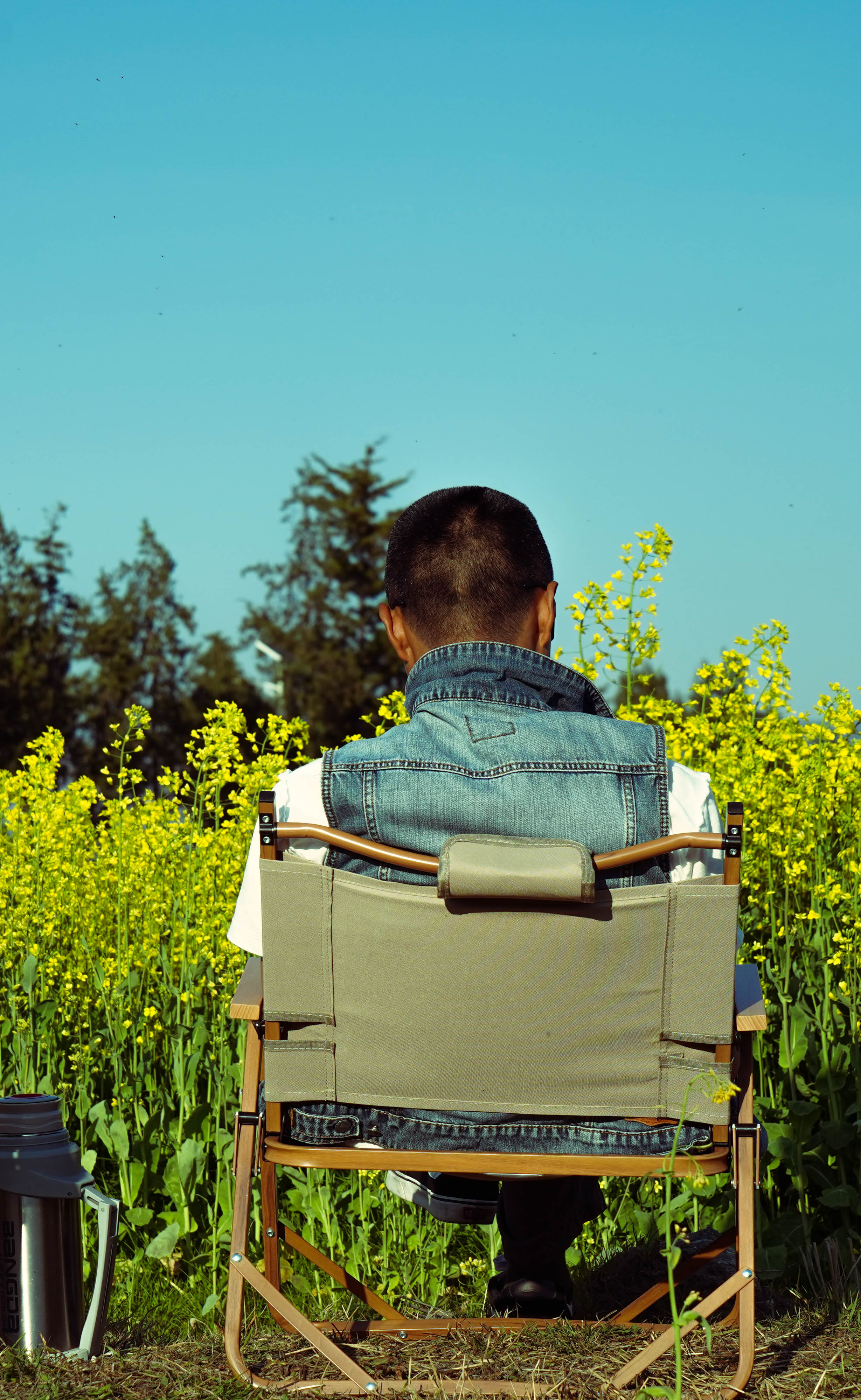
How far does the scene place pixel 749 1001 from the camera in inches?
87.4

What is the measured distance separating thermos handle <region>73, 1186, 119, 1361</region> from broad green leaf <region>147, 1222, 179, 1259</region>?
0.57m

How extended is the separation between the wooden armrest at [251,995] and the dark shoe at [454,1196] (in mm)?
481

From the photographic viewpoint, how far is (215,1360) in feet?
8.30

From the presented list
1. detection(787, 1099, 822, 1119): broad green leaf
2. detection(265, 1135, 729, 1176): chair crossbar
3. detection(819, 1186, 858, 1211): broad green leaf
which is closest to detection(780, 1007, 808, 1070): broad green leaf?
detection(787, 1099, 822, 1119): broad green leaf

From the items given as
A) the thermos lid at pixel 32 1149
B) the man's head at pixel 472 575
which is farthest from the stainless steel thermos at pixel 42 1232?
the man's head at pixel 472 575

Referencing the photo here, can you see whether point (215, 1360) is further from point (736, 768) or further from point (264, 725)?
point (736, 768)

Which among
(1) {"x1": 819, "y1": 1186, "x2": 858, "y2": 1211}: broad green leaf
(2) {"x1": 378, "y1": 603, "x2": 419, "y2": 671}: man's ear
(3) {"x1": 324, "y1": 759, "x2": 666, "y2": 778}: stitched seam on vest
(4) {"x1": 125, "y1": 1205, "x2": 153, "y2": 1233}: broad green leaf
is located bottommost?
(4) {"x1": 125, "y1": 1205, "x2": 153, "y2": 1233}: broad green leaf

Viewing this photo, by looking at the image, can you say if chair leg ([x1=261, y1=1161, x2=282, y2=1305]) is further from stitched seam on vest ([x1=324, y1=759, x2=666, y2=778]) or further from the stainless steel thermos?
stitched seam on vest ([x1=324, y1=759, x2=666, y2=778])

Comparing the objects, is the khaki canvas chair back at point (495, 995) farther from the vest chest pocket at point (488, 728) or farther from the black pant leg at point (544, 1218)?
the black pant leg at point (544, 1218)

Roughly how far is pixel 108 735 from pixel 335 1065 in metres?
28.7

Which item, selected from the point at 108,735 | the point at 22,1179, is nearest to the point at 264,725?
the point at 22,1179

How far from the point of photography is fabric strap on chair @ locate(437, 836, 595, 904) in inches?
78.0

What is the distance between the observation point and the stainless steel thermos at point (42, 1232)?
2.49 meters

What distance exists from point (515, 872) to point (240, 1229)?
28.7 inches
